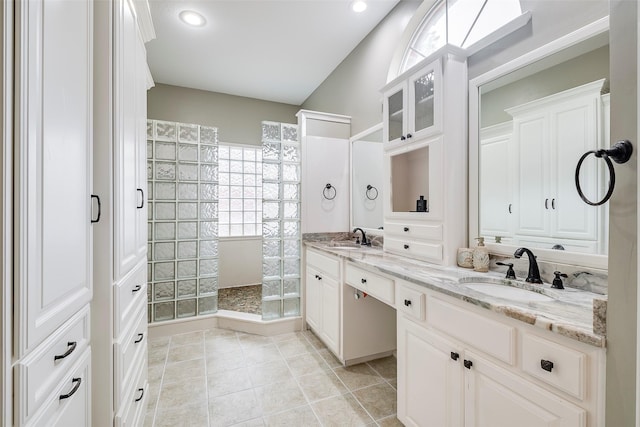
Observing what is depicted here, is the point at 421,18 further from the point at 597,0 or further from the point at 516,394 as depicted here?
the point at 516,394

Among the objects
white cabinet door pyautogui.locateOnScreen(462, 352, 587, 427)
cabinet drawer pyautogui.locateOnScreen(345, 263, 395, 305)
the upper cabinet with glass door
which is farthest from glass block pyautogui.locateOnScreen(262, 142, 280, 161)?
white cabinet door pyautogui.locateOnScreen(462, 352, 587, 427)

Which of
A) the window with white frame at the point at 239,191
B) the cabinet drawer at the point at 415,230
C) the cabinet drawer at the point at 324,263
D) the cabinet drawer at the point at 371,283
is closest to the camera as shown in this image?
the cabinet drawer at the point at 371,283

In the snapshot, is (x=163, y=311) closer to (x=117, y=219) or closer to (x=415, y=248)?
(x=117, y=219)

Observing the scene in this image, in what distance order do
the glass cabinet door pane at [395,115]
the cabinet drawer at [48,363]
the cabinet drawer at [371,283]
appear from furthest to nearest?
1. the glass cabinet door pane at [395,115]
2. the cabinet drawer at [371,283]
3. the cabinet drawer at [48,363]

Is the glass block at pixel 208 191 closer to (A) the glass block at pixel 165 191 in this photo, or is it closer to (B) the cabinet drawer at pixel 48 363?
(A) the glass block at pixel 165 191

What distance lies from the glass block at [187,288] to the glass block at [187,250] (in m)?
0.27

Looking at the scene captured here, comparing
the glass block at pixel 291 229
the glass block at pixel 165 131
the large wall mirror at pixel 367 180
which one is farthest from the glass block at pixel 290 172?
the glass block at pixel 165 131

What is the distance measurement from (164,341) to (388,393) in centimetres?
217

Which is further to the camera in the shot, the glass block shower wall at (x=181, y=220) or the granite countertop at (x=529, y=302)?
the glass block shower wall at (x=181, y=220)

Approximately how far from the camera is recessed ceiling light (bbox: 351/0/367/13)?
2346 mm

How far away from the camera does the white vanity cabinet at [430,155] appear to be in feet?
5.46

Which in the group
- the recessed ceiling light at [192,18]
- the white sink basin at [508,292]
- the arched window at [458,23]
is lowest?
the white sink basin at [508,292]

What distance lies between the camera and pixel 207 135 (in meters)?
3.11

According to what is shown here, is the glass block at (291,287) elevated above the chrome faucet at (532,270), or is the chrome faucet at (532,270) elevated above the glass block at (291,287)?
the chrome faucet at (532,270)
